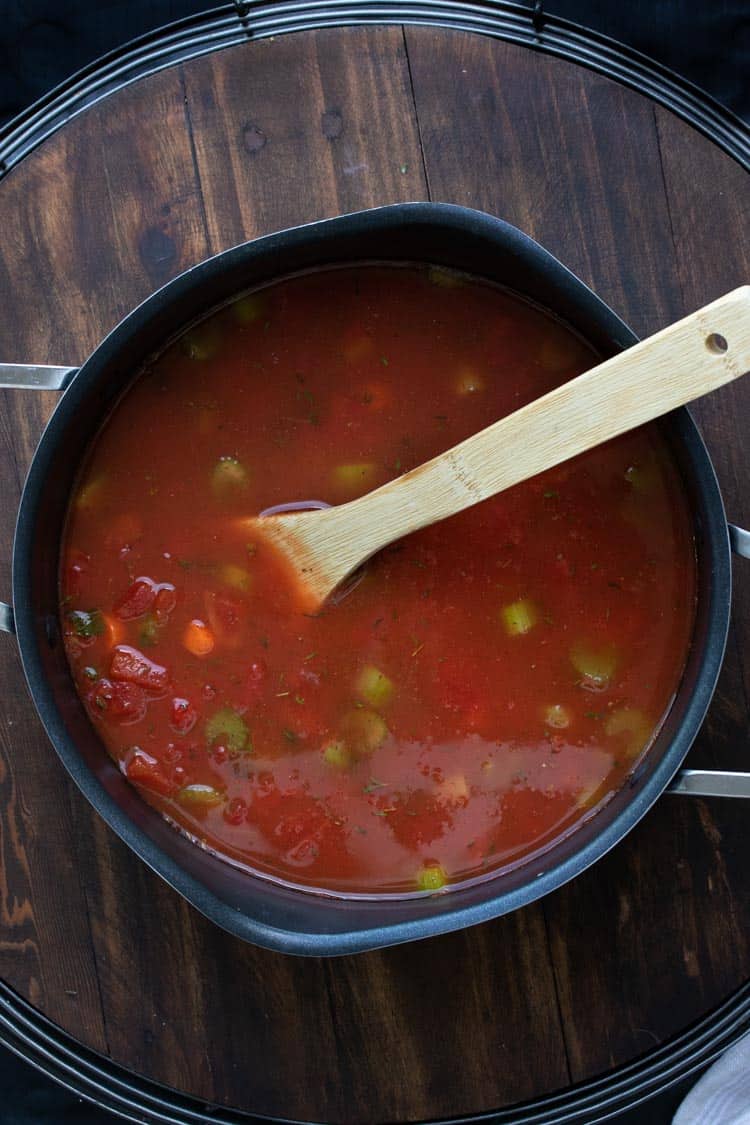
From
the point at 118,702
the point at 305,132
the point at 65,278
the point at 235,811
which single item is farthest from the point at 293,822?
the point at 305,132

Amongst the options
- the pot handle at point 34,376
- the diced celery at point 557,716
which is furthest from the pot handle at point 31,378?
the diced celery at point 557,716

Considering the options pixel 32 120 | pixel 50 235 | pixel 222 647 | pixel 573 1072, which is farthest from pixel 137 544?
pixel 573 1072

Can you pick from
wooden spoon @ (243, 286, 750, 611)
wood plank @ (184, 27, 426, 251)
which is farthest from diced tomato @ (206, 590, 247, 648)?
wood plank @ (184, 27, 426, 251)

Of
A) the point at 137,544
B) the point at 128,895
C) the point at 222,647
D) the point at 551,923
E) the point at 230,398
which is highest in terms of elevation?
the point at 230,398

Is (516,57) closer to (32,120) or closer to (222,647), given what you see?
(32,120)

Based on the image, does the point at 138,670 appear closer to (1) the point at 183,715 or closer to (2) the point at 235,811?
(1) the point at 183,715

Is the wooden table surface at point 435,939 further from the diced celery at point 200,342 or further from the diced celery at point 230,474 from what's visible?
the diced celery at point 230,474
